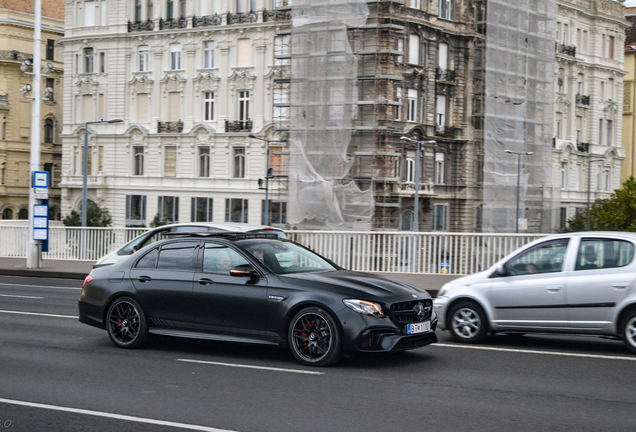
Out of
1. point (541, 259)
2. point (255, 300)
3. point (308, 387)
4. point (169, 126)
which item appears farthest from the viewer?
point (169, 126)

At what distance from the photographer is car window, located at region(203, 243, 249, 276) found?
11234 mm

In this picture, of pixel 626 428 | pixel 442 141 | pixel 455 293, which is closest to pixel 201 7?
pixel 442 141

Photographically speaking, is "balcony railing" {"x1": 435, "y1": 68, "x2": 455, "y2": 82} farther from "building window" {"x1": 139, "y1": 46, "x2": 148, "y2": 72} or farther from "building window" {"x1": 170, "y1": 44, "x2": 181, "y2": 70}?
"building window" {"x1": 139, "y1": 46, "x2": 148, "y2": 72}

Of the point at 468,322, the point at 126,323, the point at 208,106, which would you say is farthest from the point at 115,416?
the point at 208,106

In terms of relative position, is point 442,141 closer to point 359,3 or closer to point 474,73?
point 474,73

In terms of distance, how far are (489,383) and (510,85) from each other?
4719cm

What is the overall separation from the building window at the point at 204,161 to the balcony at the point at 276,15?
32.1 ft

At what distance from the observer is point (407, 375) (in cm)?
1006

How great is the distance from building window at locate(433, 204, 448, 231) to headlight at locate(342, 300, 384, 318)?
51066 millimetres

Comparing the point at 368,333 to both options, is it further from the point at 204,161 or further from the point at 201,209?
the point at 204,161

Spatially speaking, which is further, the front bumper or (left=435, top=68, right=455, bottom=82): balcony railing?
(left=435, top=68, right=455, bottom=82): balcony railing

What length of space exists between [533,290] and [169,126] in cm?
5552

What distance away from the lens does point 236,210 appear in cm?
6266

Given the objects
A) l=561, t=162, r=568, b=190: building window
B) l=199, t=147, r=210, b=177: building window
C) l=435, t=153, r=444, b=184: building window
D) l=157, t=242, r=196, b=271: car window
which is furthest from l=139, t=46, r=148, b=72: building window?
Result: l=157, t=242, r=196, b=271: car window
